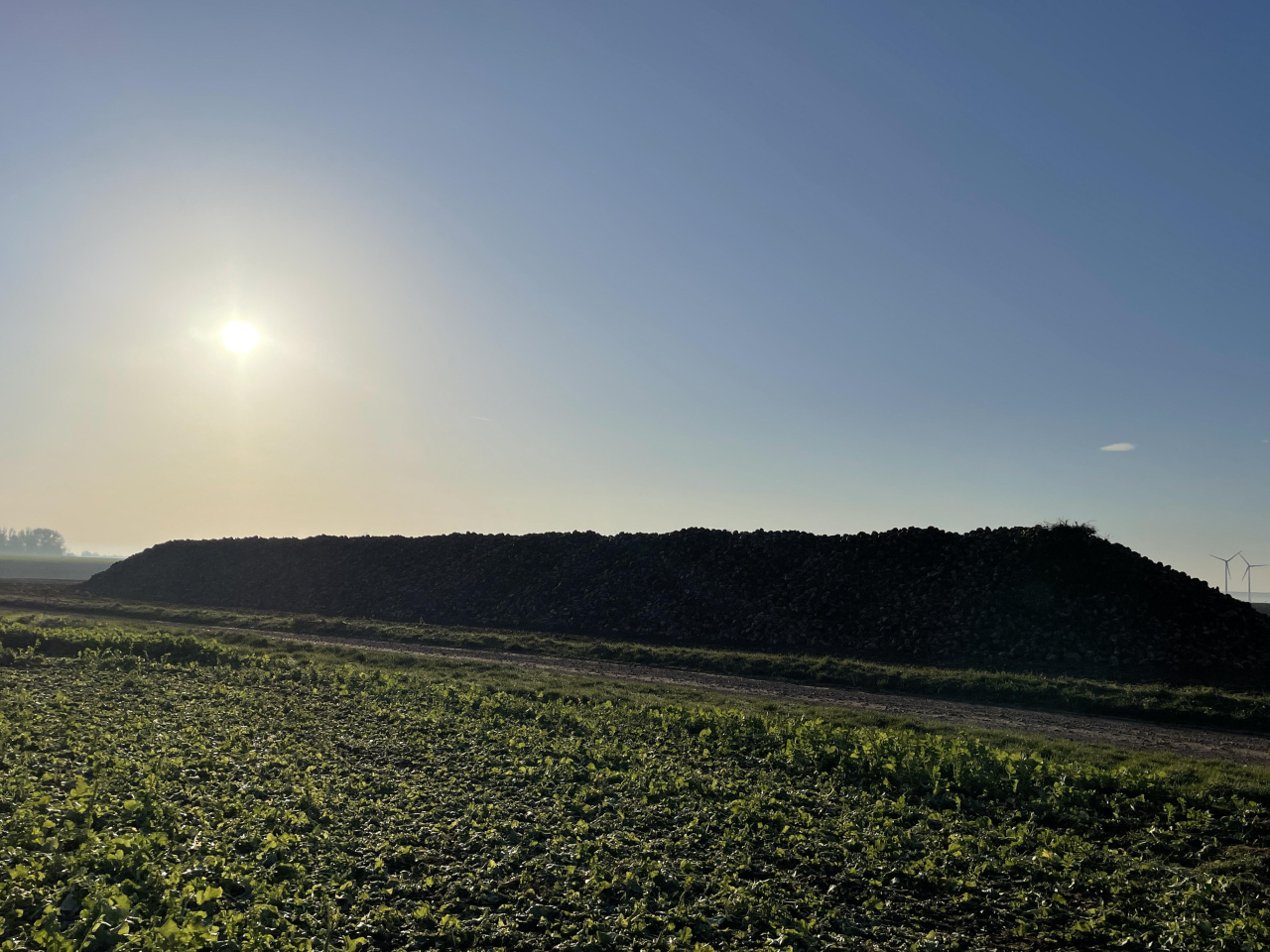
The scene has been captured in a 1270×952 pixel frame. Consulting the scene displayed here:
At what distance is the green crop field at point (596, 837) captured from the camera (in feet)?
29.3

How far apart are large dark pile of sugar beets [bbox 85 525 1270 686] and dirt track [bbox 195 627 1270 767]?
685 centimetres

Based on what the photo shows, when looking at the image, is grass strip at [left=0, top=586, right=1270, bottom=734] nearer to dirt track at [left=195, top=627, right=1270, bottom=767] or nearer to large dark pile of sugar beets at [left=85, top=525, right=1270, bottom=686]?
dirt track at [left=195, top=627, right=1270, bottom=767]

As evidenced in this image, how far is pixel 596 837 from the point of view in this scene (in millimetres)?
11773

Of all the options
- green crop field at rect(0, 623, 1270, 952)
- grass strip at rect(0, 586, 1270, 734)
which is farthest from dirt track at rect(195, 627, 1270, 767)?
green crop field at rect(0, 623, 1270, 952)

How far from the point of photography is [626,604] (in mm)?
45062

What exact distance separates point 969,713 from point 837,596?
16952mm

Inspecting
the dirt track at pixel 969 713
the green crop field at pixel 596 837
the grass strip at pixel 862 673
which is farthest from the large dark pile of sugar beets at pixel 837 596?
the green crop field at pixel 596 837

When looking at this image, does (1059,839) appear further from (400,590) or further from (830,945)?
(400,590)

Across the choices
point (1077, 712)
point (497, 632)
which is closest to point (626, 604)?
point (497, 632)

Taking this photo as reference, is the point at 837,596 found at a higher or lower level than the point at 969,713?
higher

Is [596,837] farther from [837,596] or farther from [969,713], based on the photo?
[837,596]

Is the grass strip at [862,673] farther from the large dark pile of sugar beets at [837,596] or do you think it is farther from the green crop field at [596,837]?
the green crop field at [596,837]

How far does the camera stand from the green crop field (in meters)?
8.92

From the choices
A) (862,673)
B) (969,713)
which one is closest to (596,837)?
(969,713)
